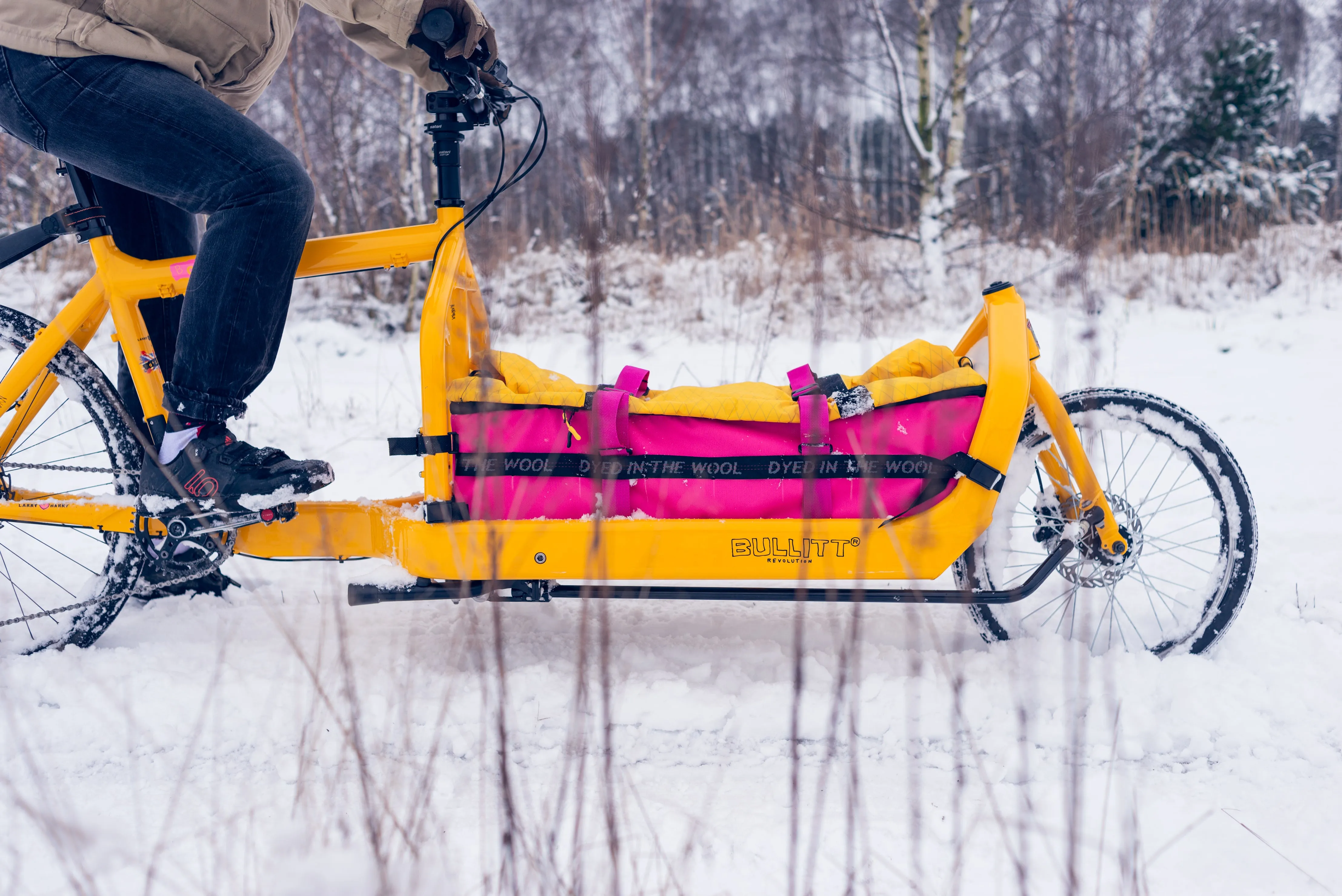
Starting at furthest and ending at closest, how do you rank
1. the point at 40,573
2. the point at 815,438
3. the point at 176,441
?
the point at 40,573, the point at 176,441, the point at 815,438

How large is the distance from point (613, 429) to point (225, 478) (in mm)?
893

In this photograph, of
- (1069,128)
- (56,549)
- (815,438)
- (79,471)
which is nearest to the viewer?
(815,438)

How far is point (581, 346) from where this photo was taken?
5609mm

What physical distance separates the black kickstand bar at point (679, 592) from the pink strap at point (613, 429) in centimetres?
22

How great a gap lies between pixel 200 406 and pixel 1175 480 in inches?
129

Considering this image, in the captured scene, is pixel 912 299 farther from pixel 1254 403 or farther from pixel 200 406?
pixel 200 406

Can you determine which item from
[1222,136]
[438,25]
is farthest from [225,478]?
[1222,136]

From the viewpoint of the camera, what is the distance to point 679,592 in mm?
1880

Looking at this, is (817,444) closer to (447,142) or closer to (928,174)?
(447,142)

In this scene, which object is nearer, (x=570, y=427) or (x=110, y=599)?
(x=570, y=427)

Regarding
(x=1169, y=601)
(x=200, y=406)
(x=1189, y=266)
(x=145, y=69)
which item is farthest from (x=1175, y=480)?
(x=1189, y=266)

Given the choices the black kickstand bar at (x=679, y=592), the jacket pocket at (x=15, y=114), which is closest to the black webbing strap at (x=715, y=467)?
the black kickstand bar at (x=679, y=592)

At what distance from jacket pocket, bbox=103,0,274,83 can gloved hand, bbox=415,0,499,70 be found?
41 centimetres

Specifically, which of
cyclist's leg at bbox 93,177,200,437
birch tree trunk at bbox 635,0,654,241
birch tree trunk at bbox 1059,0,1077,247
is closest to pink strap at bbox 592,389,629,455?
cyclist's leg at bbox 93,177,200,437
